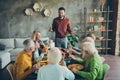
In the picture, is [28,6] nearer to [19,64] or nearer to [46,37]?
[46,37]

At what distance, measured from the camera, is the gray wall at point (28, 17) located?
8289 mm

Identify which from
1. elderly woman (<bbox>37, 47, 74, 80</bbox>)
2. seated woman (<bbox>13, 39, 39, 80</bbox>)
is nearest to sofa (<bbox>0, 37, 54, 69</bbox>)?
seated woman (<bbox>13, 39, 39, 80</bbox>)

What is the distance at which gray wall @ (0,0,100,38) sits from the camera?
8289 mm

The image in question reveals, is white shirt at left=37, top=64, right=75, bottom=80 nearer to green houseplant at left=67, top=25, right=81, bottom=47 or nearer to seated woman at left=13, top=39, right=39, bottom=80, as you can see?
seated woman at left=13, top=39, right=39, bottom=80

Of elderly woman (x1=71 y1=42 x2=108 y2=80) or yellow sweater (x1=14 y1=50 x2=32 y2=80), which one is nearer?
elderly woman (x1=71 y1=42 x2=108 y2=80)

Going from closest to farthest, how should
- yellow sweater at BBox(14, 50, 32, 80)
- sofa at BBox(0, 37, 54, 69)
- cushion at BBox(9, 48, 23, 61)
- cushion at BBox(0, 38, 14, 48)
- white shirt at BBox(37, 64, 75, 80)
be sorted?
white shirt at BBox(37, 64, 75, 80), yellow sweater at BBox(14, 50, 32, 80), sofa at BBox(0, 37, 54, 69), cushion at BBox(9, 48, 23, 61), cushion at BBox(0, 38, 14, 48)

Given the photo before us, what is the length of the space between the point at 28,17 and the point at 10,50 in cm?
153

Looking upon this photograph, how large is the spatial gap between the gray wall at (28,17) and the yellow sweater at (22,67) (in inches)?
189

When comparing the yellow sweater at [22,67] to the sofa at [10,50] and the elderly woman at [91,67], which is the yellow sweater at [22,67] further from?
the sofa at [10,50]

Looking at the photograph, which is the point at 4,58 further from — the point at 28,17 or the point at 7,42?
the point at 28,17

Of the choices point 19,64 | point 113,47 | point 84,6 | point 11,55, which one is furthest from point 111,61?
point 19,64

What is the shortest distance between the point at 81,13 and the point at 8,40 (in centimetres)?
276

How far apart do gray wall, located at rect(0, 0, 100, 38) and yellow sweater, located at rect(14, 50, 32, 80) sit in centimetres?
481

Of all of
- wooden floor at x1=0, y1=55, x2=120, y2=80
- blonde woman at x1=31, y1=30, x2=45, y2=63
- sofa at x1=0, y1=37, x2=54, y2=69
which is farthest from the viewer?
sofa at x1=0, y1=37, x2=54, y2=69
